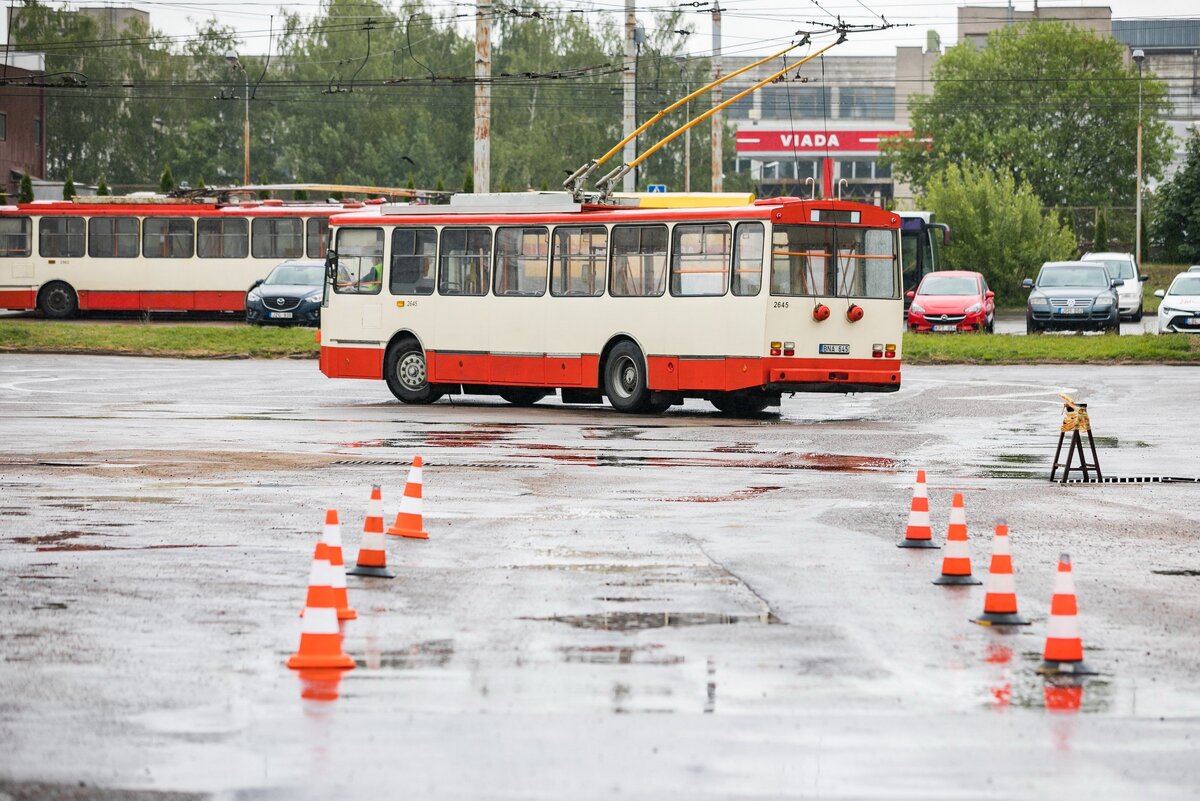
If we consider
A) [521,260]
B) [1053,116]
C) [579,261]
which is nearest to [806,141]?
[1053,116]

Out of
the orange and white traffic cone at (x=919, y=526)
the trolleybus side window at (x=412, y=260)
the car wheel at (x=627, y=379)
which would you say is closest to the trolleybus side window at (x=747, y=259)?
the car wheel at (x=627, y=379)

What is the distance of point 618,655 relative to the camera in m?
9.28

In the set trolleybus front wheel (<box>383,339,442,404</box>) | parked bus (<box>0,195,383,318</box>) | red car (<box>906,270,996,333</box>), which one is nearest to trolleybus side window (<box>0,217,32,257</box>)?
parked bus (<box>0,195,383,318</box>)

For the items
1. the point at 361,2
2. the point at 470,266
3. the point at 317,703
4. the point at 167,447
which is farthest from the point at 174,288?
the point at 361,2

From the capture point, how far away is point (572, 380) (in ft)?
90.9

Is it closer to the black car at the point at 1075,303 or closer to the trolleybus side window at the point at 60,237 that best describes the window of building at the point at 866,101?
the trolleybus side window at the point at 60,237

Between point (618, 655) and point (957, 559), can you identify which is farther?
point (957, 559)

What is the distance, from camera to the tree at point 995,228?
194 feet

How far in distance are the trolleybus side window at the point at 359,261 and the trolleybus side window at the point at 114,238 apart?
24723 millimetres

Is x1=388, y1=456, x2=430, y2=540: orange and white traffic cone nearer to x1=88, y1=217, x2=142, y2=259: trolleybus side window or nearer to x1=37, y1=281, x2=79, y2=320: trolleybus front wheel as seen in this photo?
x1=88, y1=217, x2=142, y2=259: trolleybus side window

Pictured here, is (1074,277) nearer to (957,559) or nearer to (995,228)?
(995,228)

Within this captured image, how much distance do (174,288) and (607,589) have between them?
44400 mm

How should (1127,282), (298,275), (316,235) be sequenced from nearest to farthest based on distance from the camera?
(298,275)
(1127,282)
(316,235)

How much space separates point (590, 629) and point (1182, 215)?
71941 mm
